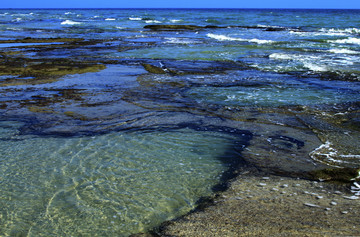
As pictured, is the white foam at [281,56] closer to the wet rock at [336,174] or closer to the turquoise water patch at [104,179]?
the turquoise water patch at [104,179]

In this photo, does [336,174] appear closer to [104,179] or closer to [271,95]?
[104,179]

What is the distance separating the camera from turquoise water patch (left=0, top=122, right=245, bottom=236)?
12.1 feet

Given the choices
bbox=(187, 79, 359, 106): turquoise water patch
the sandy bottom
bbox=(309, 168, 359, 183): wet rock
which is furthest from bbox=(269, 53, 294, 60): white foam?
the sandy bottom

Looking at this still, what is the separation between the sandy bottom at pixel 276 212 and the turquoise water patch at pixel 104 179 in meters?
0.31

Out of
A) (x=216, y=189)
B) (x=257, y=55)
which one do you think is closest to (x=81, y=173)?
(x=216, y=189)

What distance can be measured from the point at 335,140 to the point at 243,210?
9.53 ft

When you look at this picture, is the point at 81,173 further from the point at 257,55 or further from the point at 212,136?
the point at 257,55

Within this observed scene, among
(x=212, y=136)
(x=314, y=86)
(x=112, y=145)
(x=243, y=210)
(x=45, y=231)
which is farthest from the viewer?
(x=314, y=86)

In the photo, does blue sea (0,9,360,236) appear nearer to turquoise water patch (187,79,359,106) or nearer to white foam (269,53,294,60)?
turquoise water patch (187,79,359,106)

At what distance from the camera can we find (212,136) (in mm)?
6168

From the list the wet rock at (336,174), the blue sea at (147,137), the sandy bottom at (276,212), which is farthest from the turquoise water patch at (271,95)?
the sandy bottom at (276,212)

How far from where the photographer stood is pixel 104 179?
4.59 meters

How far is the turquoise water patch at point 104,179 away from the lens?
3.70 meters

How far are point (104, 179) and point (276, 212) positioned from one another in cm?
213
